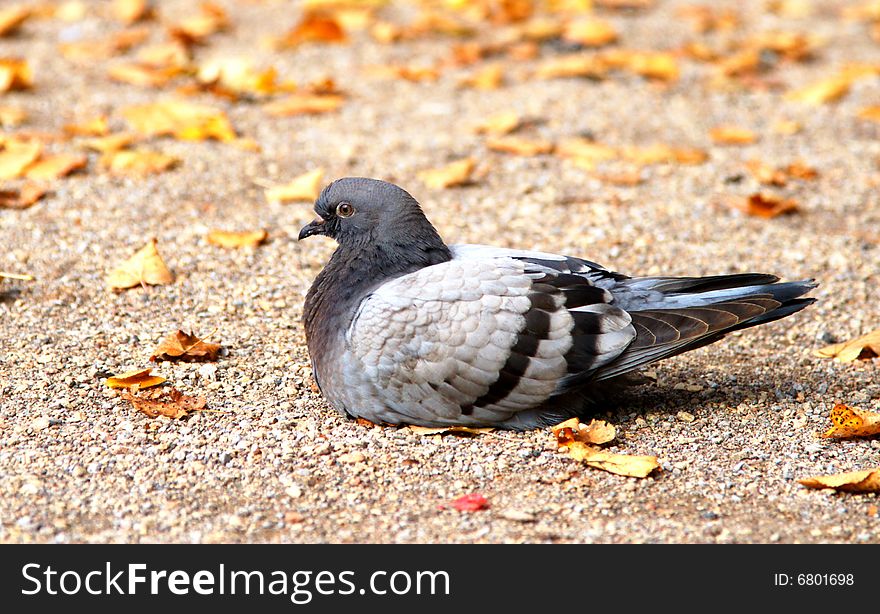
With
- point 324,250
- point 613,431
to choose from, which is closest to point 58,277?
point 324,250

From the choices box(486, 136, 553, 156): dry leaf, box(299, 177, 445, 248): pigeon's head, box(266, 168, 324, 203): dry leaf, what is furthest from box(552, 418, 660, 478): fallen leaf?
box(486, 136, 553, 156): dry leaf

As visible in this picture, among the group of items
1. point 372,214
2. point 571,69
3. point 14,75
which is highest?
point 14,75

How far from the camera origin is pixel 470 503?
3482 millimetres

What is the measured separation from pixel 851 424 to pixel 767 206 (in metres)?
2.52

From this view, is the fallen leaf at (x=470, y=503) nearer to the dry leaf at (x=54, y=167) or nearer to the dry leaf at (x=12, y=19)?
the dry leaf at (x=54, y=167)

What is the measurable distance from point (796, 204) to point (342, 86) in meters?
3.23

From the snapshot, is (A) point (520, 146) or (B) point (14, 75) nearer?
(A) point (520, 146)

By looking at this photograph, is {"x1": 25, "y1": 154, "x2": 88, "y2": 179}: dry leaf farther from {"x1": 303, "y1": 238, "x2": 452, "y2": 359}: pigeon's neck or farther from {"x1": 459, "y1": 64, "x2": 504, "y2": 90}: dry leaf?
{"x1": 459, "y1": 64, "x2": 504, "y2": 90}: dry leaf

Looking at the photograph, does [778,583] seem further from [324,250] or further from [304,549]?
[324,250]

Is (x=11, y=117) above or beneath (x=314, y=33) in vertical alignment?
beneath

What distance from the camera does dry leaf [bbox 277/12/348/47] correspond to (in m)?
8.42

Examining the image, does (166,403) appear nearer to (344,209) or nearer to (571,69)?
(344,209)

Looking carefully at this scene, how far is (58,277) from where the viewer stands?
16.7 ft

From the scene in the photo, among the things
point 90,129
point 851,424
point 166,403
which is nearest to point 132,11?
point 90,129
